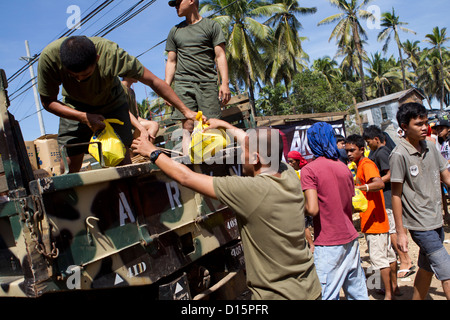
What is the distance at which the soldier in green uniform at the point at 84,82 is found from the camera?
96.2 inches

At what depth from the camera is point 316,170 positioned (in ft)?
9.09

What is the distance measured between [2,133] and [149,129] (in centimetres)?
141

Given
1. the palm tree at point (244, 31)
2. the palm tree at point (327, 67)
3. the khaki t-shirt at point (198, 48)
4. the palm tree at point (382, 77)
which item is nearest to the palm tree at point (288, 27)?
Answer: the palm tree at point (244, 31)

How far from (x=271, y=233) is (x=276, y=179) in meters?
0.30

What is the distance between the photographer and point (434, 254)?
Answer: 9.62 feet

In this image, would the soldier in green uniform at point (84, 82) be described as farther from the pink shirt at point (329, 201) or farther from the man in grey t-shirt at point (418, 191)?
the man in grey t-shirt at point (418, 191)

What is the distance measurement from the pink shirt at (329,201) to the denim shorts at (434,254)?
669mm

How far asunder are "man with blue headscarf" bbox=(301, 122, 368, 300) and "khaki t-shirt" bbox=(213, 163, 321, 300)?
659 millimetres

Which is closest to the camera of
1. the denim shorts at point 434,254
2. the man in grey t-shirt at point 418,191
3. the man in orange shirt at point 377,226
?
the denim shorts at point 434,254

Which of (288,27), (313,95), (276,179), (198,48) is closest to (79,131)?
(198,48)

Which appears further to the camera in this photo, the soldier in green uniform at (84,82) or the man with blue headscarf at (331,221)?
the man with blue headscarf at (331,221)

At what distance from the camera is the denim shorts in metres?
2.87

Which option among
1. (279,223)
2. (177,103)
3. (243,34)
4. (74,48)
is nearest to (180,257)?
(279,223)

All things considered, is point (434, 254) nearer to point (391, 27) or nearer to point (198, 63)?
point (198, 63)
